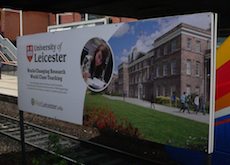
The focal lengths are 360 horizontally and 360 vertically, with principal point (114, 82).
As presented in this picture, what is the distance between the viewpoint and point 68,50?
4.55m

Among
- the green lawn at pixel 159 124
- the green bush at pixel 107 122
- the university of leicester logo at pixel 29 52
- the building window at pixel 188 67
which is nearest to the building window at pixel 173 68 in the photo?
the building window at pixel 188 67

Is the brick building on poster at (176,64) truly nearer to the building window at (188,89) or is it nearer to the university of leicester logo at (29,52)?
the building window at (188,89)

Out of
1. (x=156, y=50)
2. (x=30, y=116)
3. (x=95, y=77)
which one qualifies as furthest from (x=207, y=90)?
(x=30, y=116)

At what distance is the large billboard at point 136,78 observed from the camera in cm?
325

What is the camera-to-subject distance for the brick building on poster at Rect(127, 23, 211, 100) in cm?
324

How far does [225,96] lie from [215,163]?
0.83 meters

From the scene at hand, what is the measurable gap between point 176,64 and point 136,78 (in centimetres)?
56

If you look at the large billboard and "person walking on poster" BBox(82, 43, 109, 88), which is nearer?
the large billboard

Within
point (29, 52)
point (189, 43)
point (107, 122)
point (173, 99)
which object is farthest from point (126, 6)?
point (173, 99)

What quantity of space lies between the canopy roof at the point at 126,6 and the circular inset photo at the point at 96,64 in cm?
221

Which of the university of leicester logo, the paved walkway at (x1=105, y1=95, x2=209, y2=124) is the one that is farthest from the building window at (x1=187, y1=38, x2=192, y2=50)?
the university of leicester logo

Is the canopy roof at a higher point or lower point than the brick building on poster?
higher

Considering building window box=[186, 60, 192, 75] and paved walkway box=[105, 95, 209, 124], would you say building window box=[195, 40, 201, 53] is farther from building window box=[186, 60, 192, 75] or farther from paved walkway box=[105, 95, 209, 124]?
paved walkway box=[105, 95, 209, 124]

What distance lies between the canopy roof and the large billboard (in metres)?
2.18
